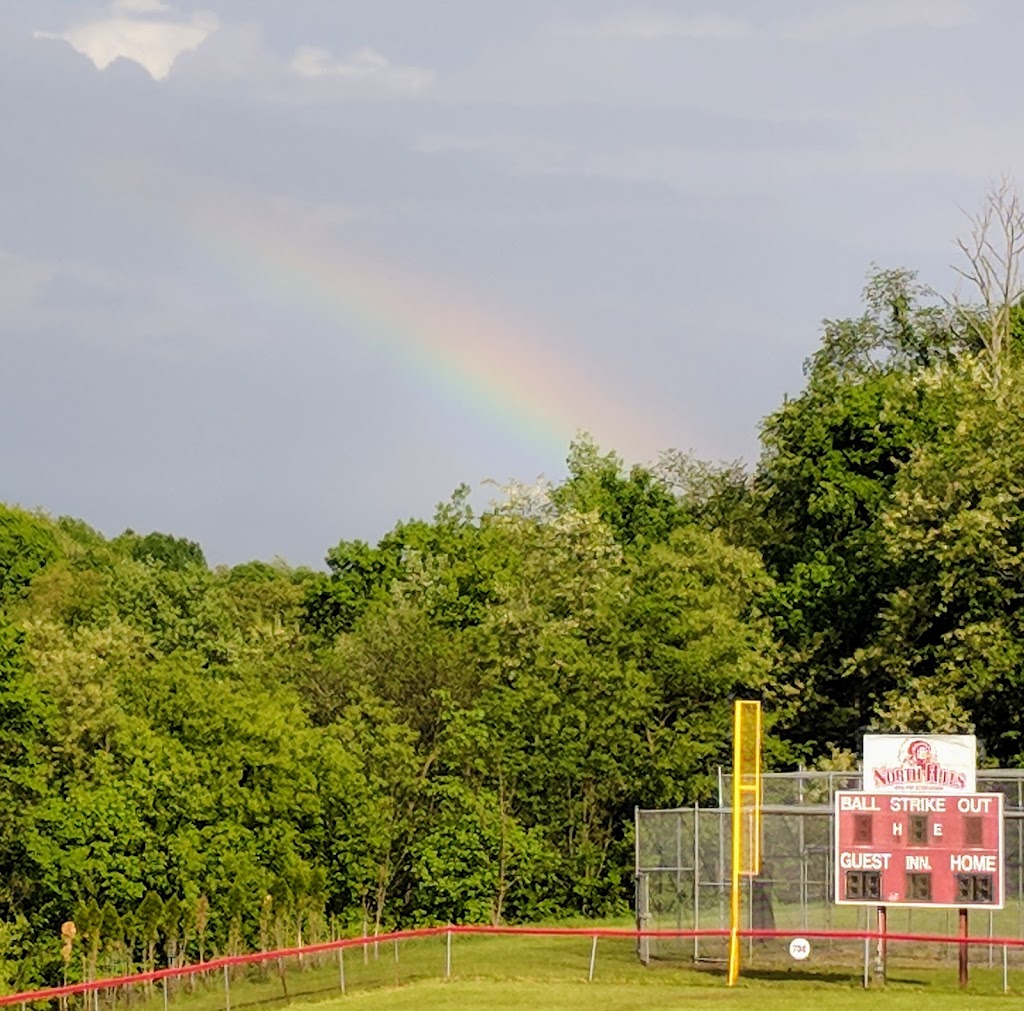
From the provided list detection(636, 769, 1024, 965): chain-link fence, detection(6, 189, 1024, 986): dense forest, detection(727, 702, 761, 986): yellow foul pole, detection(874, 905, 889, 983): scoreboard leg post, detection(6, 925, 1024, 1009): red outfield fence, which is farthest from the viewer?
detection(6, 189, 1024, 986): dense forest

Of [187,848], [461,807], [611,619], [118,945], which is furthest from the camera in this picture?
[611,619]

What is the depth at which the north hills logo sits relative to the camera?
39344 millimetres

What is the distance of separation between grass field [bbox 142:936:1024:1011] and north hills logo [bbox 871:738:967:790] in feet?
12.7

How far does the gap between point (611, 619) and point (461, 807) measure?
9112 mm

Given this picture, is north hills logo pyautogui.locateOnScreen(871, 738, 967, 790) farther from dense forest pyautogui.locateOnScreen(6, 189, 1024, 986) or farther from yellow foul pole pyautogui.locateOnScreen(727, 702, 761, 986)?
dense forest pyautogui.locateOnScreen(6, 189, 1024, 986)

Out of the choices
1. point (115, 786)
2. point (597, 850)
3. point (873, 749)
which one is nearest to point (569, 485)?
point (597, 850)

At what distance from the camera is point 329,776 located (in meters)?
65.2

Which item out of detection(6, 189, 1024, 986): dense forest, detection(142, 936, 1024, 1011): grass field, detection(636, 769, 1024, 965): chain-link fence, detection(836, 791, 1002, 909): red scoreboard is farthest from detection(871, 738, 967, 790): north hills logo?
detection(6, 189, 1024, 986): dense forest

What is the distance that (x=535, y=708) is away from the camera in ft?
225

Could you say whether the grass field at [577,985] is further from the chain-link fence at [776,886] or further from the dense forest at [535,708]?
the dense forest at [535,708]

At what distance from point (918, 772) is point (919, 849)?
145cm

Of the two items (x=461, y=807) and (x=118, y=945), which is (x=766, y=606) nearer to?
(x=461, y=807)

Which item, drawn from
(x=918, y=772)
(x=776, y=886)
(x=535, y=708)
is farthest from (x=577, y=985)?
(x=535, y=708)

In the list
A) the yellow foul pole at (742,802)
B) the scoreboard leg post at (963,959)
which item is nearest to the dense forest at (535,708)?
the yellow foul pole at (742,802)
